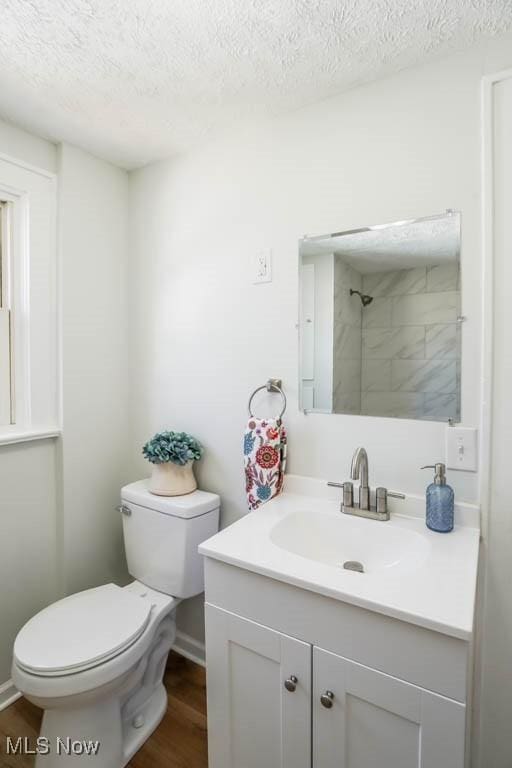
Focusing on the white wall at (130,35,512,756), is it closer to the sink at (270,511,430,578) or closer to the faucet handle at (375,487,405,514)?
the faucet handle at (375,487,405,514)

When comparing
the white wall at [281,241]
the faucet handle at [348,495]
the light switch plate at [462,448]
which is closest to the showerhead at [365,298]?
the white wall at [281,241]

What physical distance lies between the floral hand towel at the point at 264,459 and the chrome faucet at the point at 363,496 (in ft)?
0.81

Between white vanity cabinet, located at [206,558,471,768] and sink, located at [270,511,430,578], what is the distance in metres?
0.21

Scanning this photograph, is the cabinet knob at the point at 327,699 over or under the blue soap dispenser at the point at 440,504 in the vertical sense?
under

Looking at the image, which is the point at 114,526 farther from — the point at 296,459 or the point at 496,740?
the point at 496,740

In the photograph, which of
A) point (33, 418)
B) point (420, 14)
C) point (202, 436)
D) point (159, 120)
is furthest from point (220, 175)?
point (33, 418)

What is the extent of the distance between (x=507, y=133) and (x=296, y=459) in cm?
116

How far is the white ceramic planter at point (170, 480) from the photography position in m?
1.55

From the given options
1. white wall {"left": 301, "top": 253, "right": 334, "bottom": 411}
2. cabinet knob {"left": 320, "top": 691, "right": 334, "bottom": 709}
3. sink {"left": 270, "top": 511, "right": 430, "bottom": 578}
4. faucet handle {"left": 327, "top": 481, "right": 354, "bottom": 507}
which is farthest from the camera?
white wall {"left": 301, "top": 253, "right": 334, "bottom": 411}

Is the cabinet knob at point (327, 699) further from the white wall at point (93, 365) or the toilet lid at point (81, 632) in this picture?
the white wall at point (93, 365)

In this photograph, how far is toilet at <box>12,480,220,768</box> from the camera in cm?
111

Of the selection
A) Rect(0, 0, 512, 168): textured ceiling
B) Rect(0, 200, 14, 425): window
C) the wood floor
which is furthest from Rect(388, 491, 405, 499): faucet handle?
Rect(0, 200, 14, 425): window

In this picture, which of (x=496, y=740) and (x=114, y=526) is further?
(x=114, y=526)

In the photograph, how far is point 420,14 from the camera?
0.99 m
